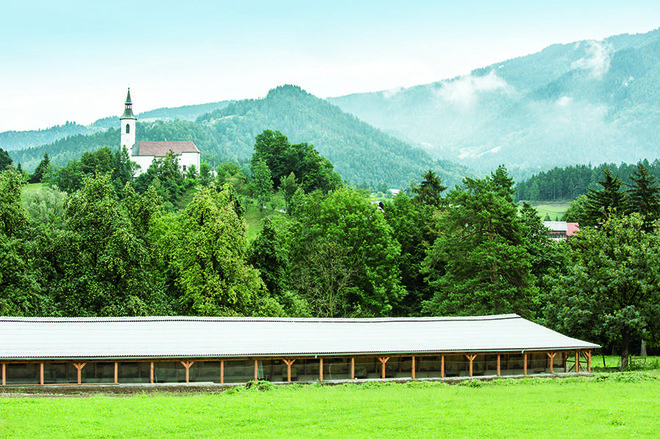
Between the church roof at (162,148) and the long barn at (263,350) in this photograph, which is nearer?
the long barn at (263,350)

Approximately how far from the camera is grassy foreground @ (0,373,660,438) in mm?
20984

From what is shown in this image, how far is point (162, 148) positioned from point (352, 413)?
131078mm

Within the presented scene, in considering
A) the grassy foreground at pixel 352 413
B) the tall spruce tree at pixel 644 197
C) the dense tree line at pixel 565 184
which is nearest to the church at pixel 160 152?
the tall spruce tree at pixel 644 197

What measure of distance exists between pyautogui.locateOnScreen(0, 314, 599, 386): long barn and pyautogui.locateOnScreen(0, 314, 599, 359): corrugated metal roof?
0.05 m

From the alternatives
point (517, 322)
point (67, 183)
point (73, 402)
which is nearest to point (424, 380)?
point (517, 322)

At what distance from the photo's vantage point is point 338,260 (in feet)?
186

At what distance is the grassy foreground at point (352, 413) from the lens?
21.0 meters

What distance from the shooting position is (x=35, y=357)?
30.2m

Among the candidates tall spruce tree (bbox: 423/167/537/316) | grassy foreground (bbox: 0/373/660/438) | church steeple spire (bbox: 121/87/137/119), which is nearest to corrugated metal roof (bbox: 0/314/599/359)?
grassy foreground (bbox: 0/373/660/438)

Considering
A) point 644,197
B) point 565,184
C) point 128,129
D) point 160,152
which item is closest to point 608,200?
point 644,197

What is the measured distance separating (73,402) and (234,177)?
345ft

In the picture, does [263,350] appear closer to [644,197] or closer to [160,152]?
[644,197]

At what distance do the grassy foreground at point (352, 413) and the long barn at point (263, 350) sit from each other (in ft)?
10.5

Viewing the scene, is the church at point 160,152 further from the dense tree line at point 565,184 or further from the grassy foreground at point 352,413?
the grassy foreground at point 352,413
